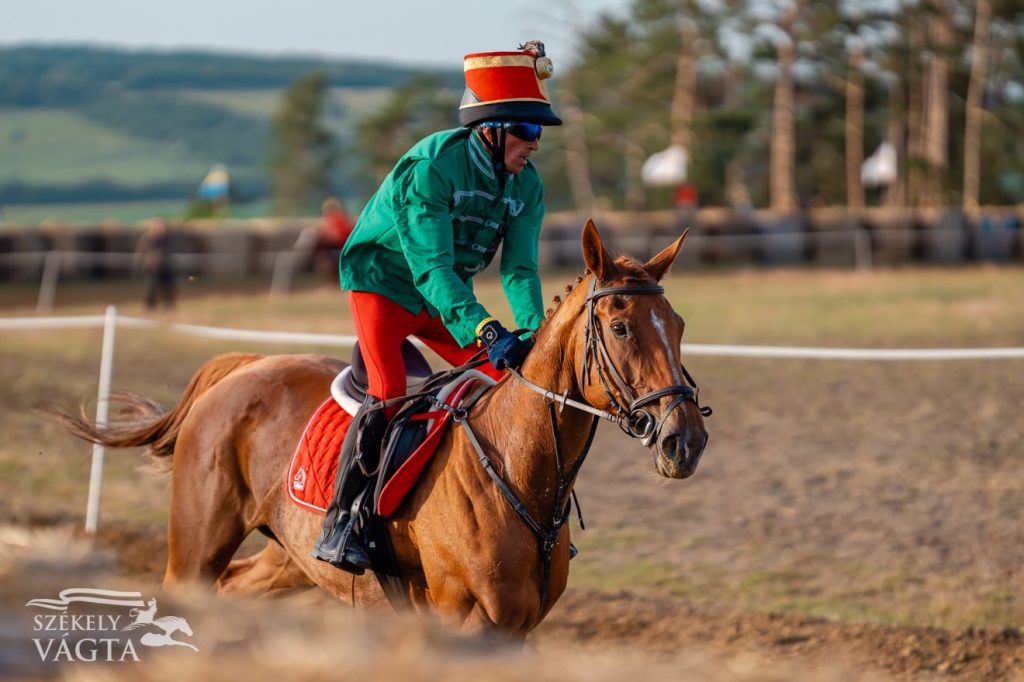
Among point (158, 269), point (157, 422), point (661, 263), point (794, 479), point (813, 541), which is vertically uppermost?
point (661, 263)

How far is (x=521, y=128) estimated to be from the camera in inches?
173

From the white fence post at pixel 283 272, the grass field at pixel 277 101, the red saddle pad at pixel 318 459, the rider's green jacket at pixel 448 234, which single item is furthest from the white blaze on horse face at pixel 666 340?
the grass field at pixel 277 101

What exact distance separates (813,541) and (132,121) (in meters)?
94.2

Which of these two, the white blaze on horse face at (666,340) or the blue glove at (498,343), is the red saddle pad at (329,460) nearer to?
the blue glove at (498,343)

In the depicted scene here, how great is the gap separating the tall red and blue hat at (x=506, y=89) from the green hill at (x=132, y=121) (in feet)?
236

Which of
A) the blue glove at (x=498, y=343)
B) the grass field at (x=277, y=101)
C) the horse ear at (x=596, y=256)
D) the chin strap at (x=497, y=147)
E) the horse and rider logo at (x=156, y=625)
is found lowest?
the grass field at (x=277, y=101)

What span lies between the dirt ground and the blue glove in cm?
73

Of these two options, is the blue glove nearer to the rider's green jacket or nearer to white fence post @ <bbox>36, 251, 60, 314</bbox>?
the rider's green jacket

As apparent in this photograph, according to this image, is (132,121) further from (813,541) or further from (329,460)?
(329,460)

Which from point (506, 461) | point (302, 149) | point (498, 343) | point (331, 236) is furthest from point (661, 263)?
point (302, 149)

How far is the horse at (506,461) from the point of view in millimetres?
3773

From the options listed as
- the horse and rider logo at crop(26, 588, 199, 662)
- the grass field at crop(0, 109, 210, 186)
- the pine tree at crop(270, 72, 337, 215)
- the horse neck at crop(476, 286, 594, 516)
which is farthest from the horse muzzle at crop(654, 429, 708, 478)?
the grass field at crop(0, 109, 210, 186)

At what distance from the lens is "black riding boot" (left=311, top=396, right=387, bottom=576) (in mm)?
4309

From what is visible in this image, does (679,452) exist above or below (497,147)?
below
